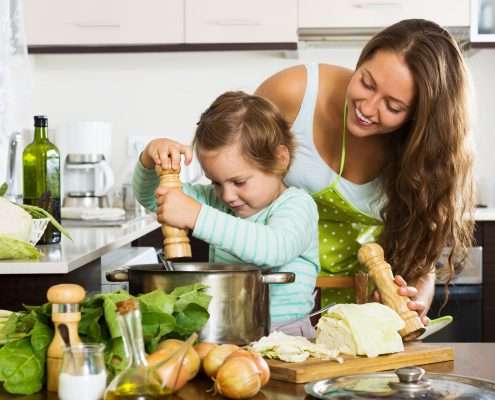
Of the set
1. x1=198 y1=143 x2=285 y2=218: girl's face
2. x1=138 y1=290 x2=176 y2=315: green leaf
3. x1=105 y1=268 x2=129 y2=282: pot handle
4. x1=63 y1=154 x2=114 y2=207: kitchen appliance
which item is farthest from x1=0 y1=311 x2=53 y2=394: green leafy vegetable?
x1=63 y1=154 x2=114 y2=207: kitchen appliance

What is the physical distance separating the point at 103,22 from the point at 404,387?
3047mm

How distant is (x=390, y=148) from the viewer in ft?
6.88

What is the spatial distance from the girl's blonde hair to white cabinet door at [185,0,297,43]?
2.02 meters

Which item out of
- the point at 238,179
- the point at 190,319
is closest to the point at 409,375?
the point at 190,319

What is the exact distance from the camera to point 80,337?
102cm

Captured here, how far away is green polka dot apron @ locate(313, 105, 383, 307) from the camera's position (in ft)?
7.02

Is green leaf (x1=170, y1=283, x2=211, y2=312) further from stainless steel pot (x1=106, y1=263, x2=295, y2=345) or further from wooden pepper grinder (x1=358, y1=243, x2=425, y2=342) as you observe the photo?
wooden pepper grinder (x1=358, y1=243, x2=425, y2=342)

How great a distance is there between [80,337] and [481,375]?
0.45m

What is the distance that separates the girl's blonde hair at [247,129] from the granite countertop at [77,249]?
1.23 ft

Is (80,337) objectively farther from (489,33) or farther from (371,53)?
(489,33)

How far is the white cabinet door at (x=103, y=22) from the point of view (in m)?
3.75

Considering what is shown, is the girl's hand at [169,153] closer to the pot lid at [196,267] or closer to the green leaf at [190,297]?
the pot lid at [196,267]

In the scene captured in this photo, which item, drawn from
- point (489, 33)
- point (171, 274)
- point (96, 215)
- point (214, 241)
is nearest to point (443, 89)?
point (214, 241)

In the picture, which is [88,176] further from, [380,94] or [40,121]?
[380,94]
